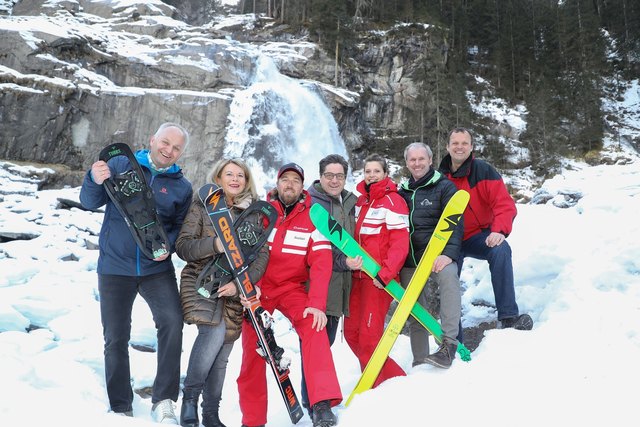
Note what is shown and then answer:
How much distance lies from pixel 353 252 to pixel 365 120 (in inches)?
953

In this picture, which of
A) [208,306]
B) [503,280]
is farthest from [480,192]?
[208,306]

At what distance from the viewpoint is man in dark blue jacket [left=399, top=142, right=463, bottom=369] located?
3373 millimetres

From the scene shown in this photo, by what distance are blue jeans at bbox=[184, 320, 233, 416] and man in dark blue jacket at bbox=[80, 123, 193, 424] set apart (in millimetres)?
144

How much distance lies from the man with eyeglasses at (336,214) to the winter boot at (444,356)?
0.88 m

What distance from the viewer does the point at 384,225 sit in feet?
11.9

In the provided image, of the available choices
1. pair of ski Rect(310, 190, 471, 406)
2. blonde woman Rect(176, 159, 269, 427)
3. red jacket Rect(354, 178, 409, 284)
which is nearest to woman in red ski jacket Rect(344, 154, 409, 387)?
red jacket Rect(354, 178, 409, 284)

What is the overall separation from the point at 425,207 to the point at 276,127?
16.7 m

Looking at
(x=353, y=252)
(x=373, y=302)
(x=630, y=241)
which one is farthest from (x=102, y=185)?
(x=630, y=241)

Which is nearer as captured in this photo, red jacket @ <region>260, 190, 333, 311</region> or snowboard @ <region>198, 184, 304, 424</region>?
snowboard @ <region>198, 184, 304, 424</region>

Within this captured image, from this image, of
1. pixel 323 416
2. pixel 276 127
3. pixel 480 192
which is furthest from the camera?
pixel 276 127

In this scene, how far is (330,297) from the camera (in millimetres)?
3582

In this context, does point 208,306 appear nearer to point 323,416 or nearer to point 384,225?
point 323,416

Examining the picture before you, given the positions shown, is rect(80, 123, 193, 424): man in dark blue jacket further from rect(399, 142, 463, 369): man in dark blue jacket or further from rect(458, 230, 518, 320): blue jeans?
rect(458, 230, 518, 320): blue jeans

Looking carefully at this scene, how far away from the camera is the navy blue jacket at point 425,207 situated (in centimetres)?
359
